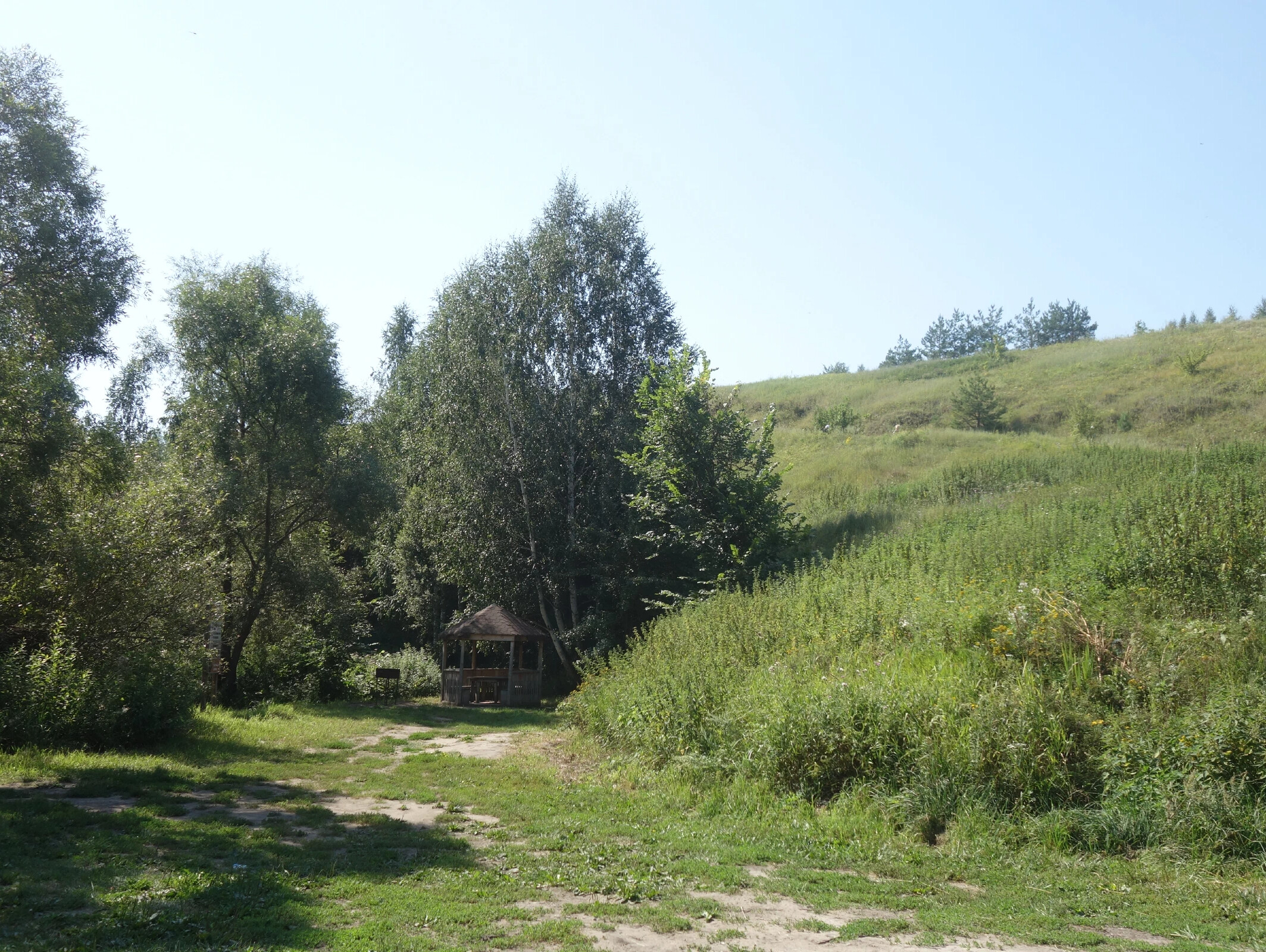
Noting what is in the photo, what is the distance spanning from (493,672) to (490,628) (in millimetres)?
1535

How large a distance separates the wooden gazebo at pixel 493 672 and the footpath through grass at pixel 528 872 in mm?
12789

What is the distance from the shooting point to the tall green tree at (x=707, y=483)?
68.2ft

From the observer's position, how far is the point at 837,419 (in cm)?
4250

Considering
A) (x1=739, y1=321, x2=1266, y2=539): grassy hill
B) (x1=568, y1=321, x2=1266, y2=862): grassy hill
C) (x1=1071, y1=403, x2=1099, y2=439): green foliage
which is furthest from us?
(x1=1071, y1=403, x2=1099, y2=439): green foliage

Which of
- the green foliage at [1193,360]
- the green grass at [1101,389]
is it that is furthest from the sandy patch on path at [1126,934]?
the green foliage at [1193,360]

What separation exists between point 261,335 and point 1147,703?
837 inches

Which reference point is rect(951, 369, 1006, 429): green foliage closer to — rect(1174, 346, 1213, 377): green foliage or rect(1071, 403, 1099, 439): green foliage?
rect(1071, 403, 1099, 439): green foliage

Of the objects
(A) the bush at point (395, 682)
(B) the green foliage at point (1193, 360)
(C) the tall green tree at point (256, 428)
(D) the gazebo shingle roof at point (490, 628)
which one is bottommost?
(A) the bush at point (395, 682)

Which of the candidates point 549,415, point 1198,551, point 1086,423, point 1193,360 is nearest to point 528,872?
point 1198,551

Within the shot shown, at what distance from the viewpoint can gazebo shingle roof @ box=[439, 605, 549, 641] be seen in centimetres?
2294

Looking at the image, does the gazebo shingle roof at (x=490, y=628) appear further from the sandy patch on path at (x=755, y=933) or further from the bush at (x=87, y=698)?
the sandy patch on path at (x=755, y=933)

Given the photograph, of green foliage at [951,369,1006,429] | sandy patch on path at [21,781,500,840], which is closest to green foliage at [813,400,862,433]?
green foliage at [951,369,1006,429]

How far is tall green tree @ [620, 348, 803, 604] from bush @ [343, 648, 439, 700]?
28.0 feet

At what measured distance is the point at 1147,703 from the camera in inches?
318
